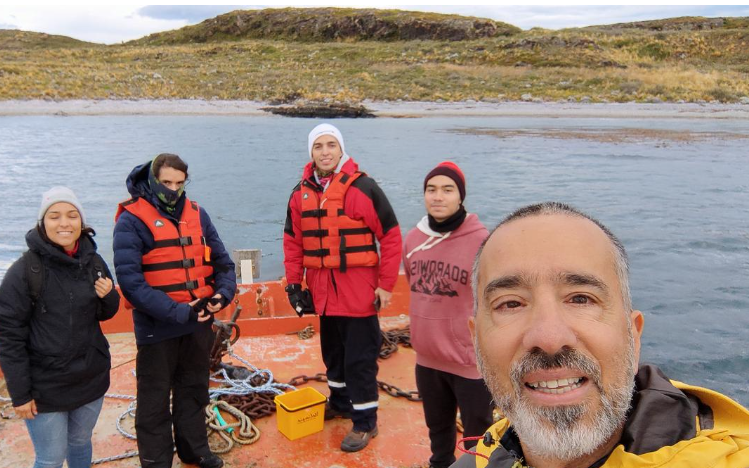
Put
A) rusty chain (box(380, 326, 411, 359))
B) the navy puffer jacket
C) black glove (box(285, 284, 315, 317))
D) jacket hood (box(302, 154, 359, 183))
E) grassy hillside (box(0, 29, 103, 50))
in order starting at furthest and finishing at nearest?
grassy hillside (box(0, 29, 103, 50)), rusty chain (box(380, 326, 411, 359)), black glove (box(285, 284, 315, 317)), jacket hood (box(302, 154, 359, 183)), the navy puffer jacket

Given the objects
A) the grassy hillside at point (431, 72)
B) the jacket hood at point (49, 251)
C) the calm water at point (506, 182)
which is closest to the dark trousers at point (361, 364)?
the jacket hood at point (49, 251)

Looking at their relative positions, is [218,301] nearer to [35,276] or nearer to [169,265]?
[169,265]

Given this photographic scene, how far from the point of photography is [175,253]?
298 cm

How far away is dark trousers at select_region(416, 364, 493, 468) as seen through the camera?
9.09 feet

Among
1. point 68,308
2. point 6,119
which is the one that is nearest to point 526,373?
point 68,308

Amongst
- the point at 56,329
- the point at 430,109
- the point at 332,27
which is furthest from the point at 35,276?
the point at 332,27

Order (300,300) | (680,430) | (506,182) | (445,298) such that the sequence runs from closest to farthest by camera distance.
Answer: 1. (680,430)
2. (445,298)
3. (300,300)
4. (506,182)

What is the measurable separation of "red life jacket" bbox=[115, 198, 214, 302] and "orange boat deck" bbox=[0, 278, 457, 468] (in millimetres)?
990

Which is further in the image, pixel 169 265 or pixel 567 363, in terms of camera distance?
pixel 169 265

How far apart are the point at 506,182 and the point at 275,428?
14007mm

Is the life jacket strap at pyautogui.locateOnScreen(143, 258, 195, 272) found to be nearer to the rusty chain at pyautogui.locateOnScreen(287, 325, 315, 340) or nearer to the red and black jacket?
the red and black jacket

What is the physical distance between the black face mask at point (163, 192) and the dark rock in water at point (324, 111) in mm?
25772

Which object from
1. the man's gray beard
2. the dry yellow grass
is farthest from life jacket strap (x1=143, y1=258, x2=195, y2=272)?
the dry yellow grass

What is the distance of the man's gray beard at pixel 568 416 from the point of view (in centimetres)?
107
